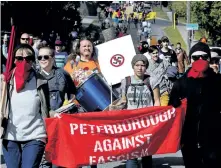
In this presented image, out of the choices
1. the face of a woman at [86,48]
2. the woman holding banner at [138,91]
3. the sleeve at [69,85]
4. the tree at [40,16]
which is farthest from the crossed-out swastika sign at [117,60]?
the tree at [40,16]

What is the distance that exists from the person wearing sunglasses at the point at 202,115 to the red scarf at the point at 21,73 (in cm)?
142

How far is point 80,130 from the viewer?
6188mm

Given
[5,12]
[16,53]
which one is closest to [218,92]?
[16,53]

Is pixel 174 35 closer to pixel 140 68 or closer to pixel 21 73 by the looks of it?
pixel 140 68

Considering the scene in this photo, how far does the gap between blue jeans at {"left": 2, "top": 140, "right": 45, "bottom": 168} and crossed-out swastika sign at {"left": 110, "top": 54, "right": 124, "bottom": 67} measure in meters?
3.31

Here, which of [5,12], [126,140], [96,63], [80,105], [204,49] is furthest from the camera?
[5,12]

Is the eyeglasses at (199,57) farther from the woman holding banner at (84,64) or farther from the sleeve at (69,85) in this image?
the woman holding banner at (84,64)

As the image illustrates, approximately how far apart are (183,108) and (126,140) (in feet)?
2.31

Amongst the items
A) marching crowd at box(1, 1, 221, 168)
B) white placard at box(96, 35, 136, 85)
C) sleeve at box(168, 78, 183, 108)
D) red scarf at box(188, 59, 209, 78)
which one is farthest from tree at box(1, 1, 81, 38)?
red scarf at box(188, 59, 209, 78)

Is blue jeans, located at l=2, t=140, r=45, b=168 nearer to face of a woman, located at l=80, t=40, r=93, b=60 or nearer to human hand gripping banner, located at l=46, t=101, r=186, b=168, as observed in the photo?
human hand gripping banner, located at l=46, t=101, r=186, b=168

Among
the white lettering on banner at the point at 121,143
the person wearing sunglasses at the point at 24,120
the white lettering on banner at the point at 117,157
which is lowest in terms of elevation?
the white lettering on banner at the point at 117,157

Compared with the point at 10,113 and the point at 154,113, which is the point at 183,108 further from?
the point at 10,113

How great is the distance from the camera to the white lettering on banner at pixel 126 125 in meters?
6.20

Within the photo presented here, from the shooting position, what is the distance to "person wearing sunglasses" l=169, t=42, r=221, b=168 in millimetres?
5594
